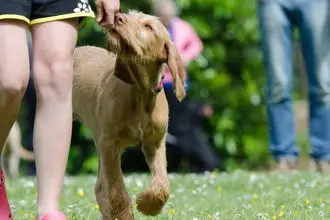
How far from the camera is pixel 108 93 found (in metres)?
5.45

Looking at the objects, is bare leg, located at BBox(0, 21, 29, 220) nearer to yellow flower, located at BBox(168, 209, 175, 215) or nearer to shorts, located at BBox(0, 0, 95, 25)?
shorts, located at BBox(0, 0, 95, 25)

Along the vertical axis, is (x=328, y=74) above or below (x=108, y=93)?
below

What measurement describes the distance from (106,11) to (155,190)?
96 cm

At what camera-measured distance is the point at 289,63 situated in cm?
917

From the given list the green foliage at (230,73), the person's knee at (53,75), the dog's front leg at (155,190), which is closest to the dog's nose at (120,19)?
the person's knee at (53,75)

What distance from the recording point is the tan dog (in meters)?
5.20

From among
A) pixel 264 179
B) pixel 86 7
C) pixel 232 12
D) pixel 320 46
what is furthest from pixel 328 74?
pixel 86 7

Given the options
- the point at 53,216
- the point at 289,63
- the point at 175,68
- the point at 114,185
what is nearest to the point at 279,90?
the point at 289,63

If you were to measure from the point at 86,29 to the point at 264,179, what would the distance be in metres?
4.82

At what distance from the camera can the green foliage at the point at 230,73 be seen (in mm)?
12734

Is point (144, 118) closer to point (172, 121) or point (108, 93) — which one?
point (108, 93)

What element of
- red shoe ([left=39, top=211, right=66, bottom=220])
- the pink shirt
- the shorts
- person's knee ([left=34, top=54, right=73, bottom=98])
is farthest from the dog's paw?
the pink shirt

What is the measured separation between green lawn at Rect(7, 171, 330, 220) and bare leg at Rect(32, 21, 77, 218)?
2.88ft

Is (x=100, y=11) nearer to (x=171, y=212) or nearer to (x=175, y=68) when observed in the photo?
(x=175, y=68)
